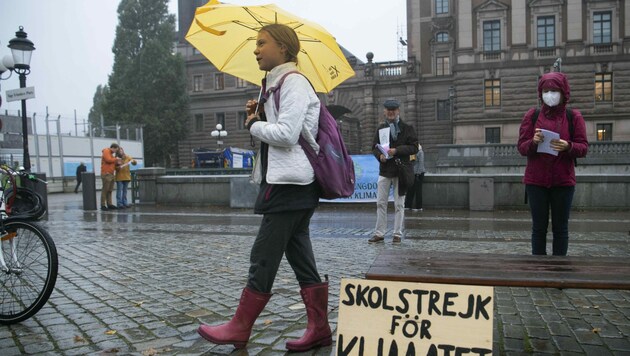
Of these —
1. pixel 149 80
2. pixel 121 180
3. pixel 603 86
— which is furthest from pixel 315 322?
pixel 149 80

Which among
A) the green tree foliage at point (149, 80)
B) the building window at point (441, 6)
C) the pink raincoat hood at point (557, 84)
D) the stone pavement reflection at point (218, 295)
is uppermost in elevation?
the building window at point (441, 6)

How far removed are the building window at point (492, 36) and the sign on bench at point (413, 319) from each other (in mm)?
46327

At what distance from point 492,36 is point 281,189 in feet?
153

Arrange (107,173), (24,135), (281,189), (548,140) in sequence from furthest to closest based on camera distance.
Result: (107,173)
(24,135)
(548,140)
(281,189)

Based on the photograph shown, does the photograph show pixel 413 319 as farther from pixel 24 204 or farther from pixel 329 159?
pixel 24 204

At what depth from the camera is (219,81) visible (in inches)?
2404

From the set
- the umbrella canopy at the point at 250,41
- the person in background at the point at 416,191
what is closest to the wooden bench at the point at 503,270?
the umbrella canopy at the point at 250,41

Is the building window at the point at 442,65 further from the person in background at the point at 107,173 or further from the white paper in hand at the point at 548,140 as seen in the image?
the white paper in hand at the point at 548,140

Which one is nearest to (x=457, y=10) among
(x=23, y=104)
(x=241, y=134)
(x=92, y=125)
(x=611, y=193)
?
(x=241, y=134)

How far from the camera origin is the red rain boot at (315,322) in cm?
337

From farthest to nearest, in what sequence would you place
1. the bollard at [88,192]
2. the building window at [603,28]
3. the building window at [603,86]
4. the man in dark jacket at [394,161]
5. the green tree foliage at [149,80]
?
the green tree foliage at [149,80] < the building window at [603,28] < the building window at [603,86] < the bollard at [88,192] < the man in dark jacket at [394,161]

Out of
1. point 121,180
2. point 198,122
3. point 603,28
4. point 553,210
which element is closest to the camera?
point 553,210

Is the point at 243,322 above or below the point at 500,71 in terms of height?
below

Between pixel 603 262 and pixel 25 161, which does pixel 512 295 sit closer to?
pixel 603 262
